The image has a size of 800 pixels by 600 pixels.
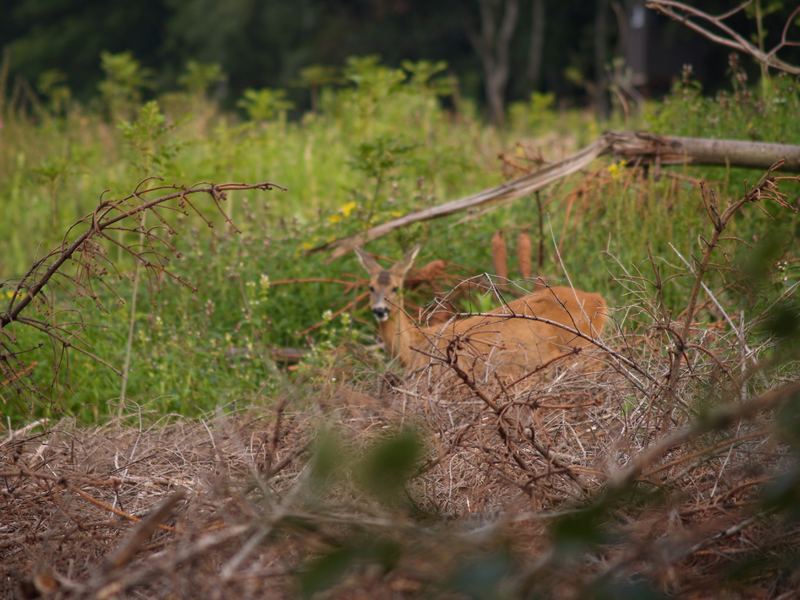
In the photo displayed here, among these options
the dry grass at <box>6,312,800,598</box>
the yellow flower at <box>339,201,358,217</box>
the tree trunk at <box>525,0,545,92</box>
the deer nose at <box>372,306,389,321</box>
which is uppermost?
the dry grass at <box>6,312,800,598</box>

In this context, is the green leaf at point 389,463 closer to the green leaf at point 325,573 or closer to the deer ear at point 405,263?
the green leaf at point 325,573

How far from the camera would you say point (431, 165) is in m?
7.80

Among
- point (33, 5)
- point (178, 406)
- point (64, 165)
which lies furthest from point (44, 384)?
point (33, 5)

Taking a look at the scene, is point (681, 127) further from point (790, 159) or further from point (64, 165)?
point (64, 165)

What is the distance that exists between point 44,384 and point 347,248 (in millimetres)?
1710

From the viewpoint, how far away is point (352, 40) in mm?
30703

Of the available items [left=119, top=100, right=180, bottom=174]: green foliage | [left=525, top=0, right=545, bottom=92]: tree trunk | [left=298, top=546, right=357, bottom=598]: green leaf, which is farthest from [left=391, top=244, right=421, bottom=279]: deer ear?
[left=525, top=0, right=545, bottom=92]: tree trunk

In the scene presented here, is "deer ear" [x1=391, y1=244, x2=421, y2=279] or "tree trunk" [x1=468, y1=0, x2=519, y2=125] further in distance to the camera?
"tree trunk" [x1=468, y1=0, x2=519, y2=125]

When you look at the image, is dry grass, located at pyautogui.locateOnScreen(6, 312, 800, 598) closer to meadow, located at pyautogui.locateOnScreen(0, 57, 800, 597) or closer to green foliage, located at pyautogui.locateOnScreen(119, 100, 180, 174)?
meadow, located at pyautogui.locateOnScreen(0, 57, 800, 597)

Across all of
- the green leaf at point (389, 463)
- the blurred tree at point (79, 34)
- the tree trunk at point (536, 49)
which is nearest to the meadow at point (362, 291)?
the green leaf at point (389, 463)

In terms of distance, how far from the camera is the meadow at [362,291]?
74.8 inches

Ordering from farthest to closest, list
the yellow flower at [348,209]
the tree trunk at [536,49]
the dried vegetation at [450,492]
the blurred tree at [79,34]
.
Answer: the blurred tree at [79,34], the tree trunk at [536,49], the yellow flower at [348,209], the dried vegetation at [450,492]

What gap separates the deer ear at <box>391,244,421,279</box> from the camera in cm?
532

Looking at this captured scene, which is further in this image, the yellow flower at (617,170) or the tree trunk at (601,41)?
the tree trunk at (601,41)
